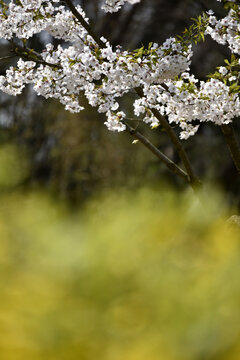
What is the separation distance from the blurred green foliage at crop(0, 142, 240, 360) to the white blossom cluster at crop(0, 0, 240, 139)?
3.07 metres

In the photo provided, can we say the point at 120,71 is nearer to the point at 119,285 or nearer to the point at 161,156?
the point at 161,156

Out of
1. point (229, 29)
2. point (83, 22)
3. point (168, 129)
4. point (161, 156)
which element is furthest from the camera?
point (161, 156)

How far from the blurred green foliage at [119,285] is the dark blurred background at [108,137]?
6.29m

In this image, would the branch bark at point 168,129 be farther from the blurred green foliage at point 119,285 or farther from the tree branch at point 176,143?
the blurred green foliage at point 119,285

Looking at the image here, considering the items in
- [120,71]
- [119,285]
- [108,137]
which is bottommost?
[119,285]

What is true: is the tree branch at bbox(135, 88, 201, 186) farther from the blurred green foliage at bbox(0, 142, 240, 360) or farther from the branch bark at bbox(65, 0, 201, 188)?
the blurred green foliage at bbox(0, 142, 240, 360)

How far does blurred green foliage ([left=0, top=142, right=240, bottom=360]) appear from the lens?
0.78 m

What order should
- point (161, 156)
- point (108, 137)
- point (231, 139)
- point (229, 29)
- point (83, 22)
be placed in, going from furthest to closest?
1. point (108, 137)
2. point (161, 156)
3. point (231, 139)
4. point (83, 22)
5. point (229, 29)

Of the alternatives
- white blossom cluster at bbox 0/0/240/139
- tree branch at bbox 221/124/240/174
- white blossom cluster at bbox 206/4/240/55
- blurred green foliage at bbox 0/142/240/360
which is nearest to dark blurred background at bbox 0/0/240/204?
tree branch at bbox 221/124/240/174

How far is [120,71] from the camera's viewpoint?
13.7 ft

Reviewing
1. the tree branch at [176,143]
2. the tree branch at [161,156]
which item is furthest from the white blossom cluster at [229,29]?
the tree branch at [161,156]

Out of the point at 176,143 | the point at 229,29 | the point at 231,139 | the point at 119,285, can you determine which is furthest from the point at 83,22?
the point at 119,285

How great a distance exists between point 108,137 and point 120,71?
15.5 ft

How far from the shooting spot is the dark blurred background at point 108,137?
303 inches
